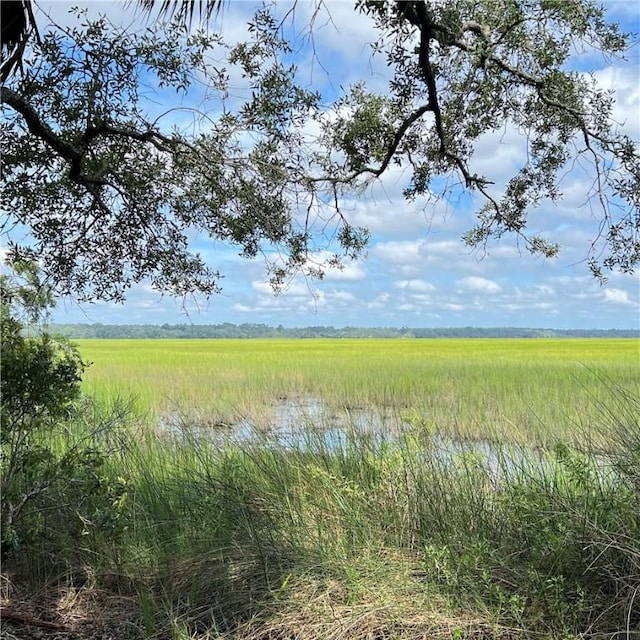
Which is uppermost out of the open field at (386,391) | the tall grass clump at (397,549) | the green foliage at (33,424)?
the green foliage at (33,424)

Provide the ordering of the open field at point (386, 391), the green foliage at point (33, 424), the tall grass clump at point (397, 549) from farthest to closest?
the open field at point (386, 391) → the green foliage at point (33, 424) → the tall grass clump at point (397, 549)

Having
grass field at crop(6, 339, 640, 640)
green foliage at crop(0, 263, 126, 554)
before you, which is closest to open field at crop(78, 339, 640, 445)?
grass field at crop(6, 339, 640, 640)

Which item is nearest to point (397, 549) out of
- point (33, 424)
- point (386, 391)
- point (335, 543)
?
point (335, 543)

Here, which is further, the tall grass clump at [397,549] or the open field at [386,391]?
the open field at [386,391]

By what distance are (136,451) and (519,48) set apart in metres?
3.93

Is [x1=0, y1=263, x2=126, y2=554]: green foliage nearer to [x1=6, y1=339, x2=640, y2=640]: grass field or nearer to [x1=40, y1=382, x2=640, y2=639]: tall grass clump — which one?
[x1=6, y1=339, x2=640, y2=640]: grass field

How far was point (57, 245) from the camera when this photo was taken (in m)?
3.42

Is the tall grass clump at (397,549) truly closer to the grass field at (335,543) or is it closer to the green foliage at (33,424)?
the grass field at (335,543)

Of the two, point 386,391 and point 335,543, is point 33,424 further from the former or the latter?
point 386,391

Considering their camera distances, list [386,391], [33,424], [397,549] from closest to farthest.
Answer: [33,424] → [397,549] → [386,391]

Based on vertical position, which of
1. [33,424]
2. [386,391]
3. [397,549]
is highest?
[33,424]

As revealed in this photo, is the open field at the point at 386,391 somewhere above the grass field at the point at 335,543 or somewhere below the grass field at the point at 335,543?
below

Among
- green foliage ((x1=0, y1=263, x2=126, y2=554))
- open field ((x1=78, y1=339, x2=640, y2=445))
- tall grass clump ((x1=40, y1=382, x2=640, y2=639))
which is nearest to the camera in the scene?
tall grass clump ((x1=40, y1=382, x2=640, y2=639))

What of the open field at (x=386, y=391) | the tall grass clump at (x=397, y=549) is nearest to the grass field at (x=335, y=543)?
the tall grass clump at (x=397, y=549)
